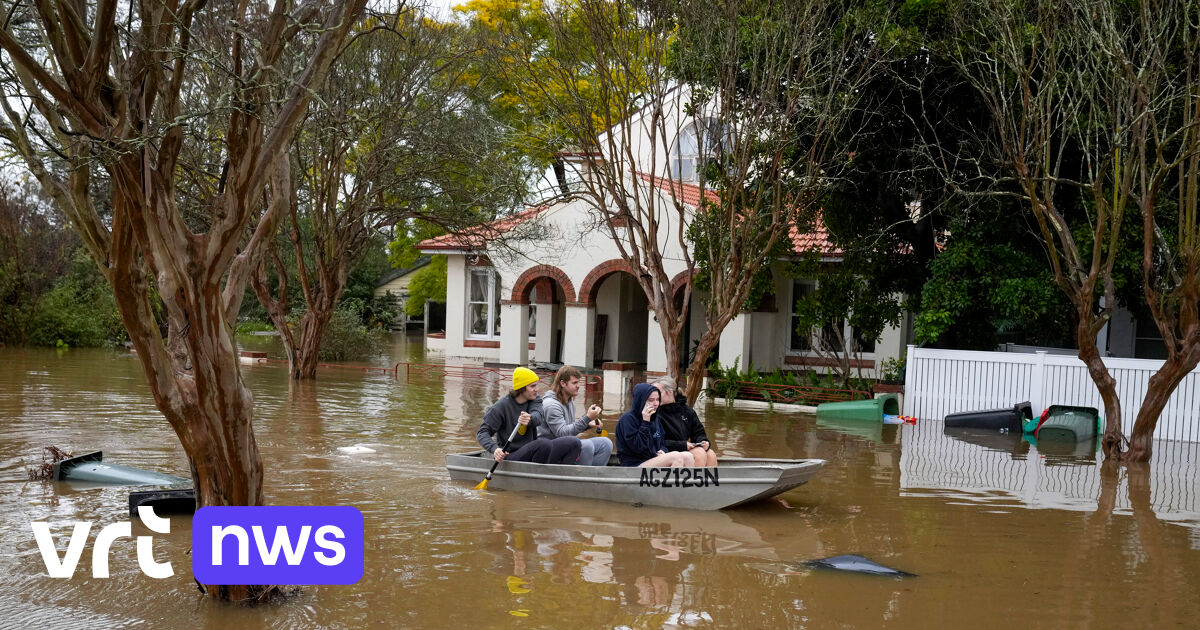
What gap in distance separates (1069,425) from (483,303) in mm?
19546

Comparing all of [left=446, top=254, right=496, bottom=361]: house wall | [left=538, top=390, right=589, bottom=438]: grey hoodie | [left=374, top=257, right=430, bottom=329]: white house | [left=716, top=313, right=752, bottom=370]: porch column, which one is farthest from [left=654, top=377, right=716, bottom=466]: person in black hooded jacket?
[left=374, top=257, right=430, bottom=329]: white house

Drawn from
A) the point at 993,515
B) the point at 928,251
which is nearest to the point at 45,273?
the point at 928,251

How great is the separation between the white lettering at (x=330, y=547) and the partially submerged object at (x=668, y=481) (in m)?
2.61

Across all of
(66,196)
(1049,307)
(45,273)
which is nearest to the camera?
(66,196)

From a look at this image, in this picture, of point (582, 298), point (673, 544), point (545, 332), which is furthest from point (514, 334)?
point (673, 544)

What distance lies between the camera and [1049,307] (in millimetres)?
19344

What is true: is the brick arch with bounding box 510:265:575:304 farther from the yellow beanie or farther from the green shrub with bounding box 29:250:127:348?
the yellow beanie

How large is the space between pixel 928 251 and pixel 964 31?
19.5 ft

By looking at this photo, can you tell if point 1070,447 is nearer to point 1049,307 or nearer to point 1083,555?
point 1049,307

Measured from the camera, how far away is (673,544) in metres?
9.02

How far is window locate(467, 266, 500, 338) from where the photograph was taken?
3278 centimetres

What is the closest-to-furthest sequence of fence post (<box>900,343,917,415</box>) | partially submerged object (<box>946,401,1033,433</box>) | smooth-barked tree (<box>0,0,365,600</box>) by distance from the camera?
1. smooth-barked tree (<box>0,0,365,600</box>)
2. partially submerged object (<box>946,401,1033,433</box>)
3. fence post (<box>900,343,917,415</box>)

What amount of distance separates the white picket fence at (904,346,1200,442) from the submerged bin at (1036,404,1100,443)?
0.84m

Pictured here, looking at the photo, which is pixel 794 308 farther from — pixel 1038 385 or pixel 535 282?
pixel 1038 385
